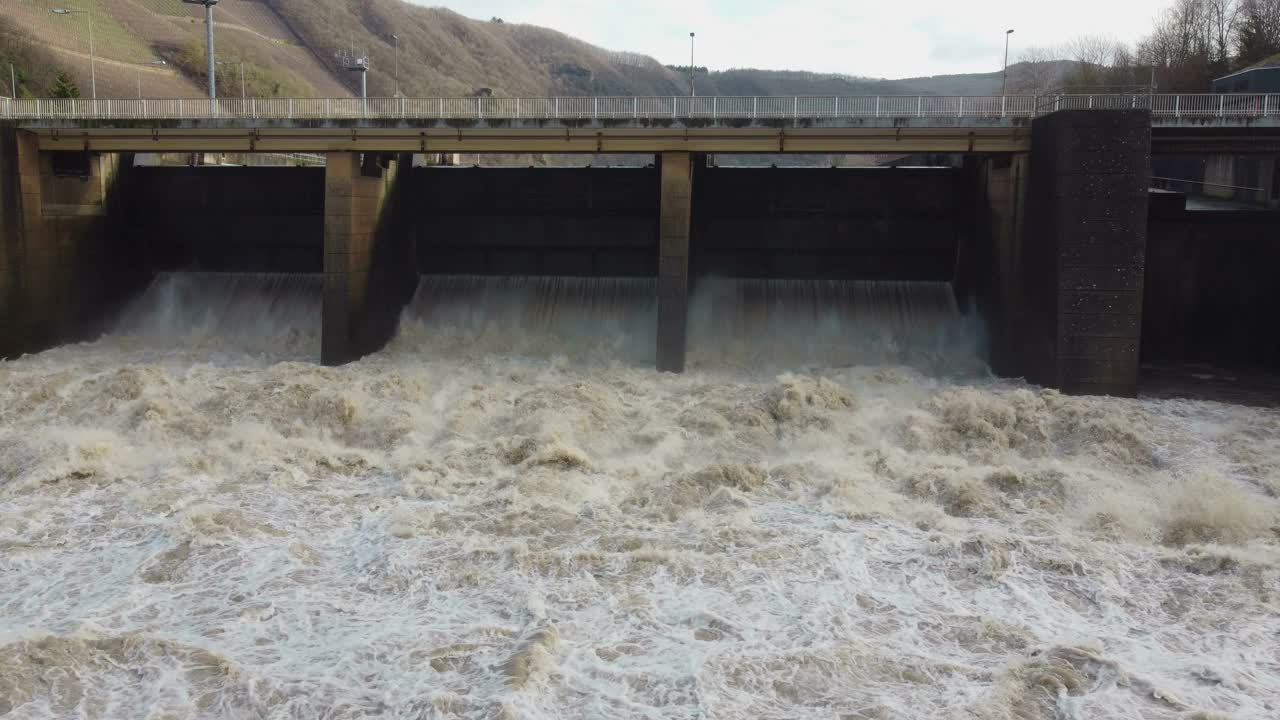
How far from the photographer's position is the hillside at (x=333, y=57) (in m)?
67.4

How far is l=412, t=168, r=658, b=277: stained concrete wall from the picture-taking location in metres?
25.3

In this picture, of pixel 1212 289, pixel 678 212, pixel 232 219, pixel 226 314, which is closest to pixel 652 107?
pixel 678 212

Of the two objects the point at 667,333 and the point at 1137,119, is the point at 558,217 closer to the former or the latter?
the point at 667,333

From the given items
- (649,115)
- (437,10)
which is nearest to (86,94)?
(649,115)

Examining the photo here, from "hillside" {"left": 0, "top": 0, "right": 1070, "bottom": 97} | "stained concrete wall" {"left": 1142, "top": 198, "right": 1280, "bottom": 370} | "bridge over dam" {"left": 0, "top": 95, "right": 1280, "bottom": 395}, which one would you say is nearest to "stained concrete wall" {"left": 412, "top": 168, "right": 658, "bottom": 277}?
"bridge over dam" {"left": 0, "top": 95, "right": 1280, "bottom": 395}

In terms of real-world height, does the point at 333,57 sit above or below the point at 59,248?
above

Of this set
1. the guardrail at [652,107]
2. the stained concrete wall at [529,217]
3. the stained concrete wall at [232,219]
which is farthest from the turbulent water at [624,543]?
the guardrail at [652,107]

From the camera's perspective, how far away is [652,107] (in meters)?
22.1

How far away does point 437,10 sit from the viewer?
137125 mm

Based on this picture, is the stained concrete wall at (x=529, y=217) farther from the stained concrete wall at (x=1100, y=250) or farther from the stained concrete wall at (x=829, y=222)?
the stained concrete wall at (x=1100, y=250)

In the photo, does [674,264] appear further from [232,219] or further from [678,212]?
[232,219]

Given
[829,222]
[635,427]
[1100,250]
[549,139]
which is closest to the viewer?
[635,427]

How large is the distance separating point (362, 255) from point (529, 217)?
13.9 ft

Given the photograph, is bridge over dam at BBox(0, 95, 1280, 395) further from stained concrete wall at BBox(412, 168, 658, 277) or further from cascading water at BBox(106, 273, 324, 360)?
cascading water at BBox(106, 273, 324, 360)
